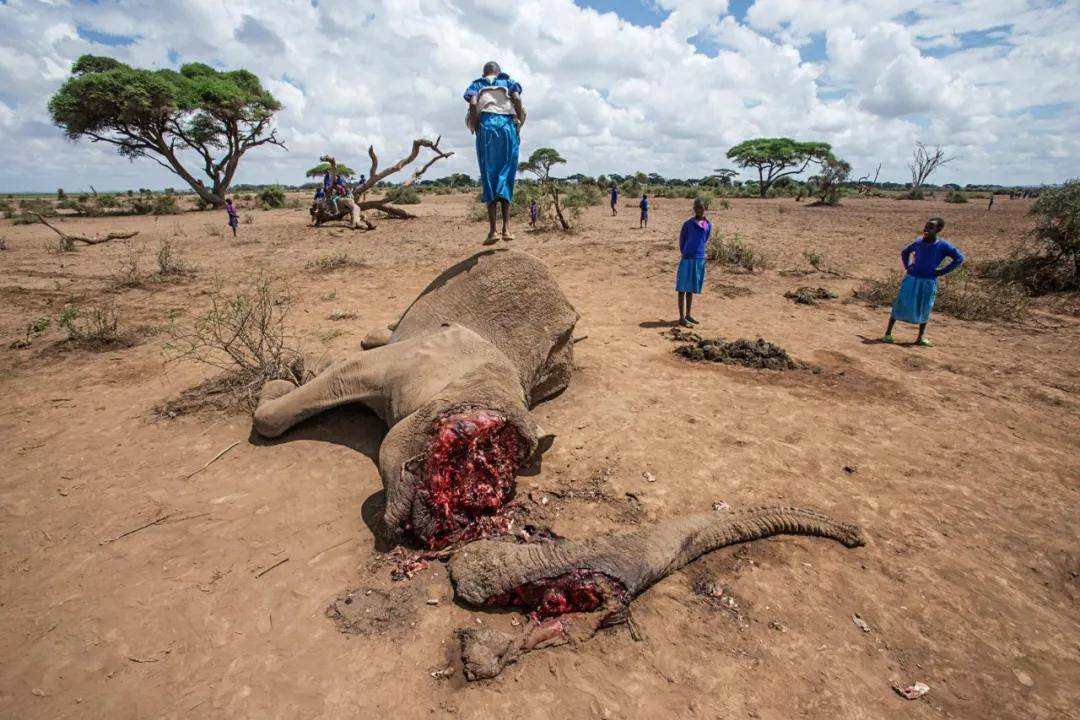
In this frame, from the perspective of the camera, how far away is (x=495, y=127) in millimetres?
4457

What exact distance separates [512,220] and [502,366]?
16901 millimetres

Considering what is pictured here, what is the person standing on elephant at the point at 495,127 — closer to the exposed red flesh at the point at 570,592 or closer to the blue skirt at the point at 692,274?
the exposed red flesh at the point at 570,592

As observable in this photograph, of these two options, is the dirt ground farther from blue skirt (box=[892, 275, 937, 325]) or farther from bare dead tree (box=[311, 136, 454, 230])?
bare dead tree (box=[311, 136, 454, 230])

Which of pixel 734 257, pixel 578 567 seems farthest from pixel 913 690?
pixel 734 257

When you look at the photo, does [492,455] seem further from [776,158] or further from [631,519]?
[776,158]

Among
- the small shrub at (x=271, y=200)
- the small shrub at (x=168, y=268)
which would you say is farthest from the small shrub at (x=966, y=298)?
the small shrub at (x=271, y=200)

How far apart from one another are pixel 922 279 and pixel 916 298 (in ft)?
0.84

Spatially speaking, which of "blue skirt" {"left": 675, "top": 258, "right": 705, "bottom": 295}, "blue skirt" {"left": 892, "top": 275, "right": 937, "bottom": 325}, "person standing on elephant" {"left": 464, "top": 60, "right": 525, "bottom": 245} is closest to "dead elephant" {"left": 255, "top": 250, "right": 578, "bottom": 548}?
"person standing on elephant" {"left": 464, "top": 60, "right": 525, "bottom": 245}

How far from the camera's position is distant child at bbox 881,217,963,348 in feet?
21.0

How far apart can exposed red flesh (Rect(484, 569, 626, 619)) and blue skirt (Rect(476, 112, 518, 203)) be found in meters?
3.23

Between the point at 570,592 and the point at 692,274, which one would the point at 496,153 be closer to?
the point at 570,592

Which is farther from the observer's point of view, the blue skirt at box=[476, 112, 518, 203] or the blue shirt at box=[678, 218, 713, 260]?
the blue shirt at box=[678, 218, 713, 260]

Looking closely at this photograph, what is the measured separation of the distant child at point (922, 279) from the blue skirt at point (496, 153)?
5.27 m

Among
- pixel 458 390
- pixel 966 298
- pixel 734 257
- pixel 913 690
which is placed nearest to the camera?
pixel 913 690
